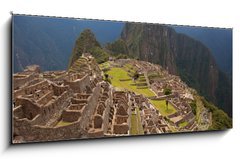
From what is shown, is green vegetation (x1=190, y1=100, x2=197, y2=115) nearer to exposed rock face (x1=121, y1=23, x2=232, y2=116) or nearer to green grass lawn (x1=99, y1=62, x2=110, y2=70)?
exposed rock face (x1=121, y1=23, x2=232, y2=116)

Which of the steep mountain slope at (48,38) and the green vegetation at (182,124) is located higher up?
the steep mountain slope at (48,38)

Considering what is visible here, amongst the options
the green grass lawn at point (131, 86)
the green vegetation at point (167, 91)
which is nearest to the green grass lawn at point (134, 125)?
the green grass lawn at point (131, 86)

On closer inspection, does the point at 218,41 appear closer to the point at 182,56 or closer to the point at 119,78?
the point at 182,56

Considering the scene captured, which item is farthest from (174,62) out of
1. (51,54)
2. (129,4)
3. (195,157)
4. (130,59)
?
(51,54)

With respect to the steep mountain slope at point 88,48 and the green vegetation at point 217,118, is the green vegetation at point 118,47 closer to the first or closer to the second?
the steep mountain slope at point 88,48

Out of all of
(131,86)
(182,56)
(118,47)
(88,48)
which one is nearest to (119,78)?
(131,86)

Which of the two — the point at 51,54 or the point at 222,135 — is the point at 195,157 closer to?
the point at 222,135
